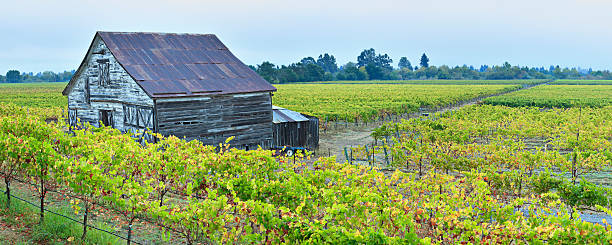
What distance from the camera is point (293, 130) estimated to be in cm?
2375

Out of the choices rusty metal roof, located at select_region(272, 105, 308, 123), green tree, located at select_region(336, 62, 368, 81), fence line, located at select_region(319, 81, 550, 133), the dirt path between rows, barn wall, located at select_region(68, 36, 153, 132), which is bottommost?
the dirt path between rows

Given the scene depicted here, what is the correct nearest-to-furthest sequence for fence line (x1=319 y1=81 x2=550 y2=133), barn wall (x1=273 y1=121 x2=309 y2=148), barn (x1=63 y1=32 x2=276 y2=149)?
barn (x1=63 y1=32 x2=276 y2=149)
barn wall (x1=273 y1=121 x2=309 y2=148)
fence line (x1=319 y1=81 x2=550 y2=133)

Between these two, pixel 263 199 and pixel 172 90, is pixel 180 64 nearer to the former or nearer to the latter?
pixel 172 90

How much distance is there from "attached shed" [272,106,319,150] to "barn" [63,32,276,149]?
77cm

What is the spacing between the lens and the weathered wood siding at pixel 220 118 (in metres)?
18.9

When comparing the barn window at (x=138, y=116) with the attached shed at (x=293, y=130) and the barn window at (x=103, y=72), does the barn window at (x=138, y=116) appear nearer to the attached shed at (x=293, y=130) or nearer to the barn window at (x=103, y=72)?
the barn window at (x=103, y=72)

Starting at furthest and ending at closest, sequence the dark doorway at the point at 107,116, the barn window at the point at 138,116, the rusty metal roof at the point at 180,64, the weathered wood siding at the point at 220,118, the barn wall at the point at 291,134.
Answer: the barn wall at the point at 291,134
the dark doorway at the point at 107,116
the rusty metal roof at the point at 180,64
the weathered wood siding at the point at 220,118
the barn window at the point at 138,116

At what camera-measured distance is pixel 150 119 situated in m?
18.7

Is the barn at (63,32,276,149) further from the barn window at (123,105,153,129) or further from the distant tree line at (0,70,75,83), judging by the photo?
the distant tree line at (0,70,75,83)

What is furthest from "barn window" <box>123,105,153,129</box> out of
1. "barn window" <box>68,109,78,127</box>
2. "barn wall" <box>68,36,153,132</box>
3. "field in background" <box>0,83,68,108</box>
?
"field in background" <box>0,83,68,108</box>

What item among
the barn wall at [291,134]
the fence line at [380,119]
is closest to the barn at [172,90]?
the barn wall at [291,134]

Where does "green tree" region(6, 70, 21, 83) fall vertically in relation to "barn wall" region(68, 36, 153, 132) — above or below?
above

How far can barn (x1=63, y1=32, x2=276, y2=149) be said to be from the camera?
1909 centimetres

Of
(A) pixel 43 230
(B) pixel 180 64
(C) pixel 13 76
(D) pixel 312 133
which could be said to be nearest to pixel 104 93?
(B) pixel 180 64
